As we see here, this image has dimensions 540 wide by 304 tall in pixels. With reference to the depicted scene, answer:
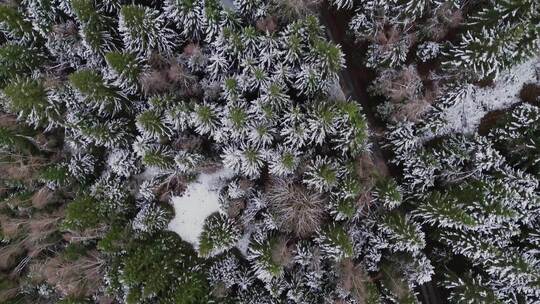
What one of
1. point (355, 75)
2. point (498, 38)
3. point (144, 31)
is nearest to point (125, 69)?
point (144, 31)

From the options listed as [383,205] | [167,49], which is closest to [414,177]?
[383,205]

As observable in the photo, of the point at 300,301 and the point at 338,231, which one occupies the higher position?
the point at 338,231

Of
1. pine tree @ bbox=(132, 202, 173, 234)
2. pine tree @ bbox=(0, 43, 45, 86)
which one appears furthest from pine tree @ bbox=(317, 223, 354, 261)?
pine tree @ bbox=(0, 43, 45, 86)

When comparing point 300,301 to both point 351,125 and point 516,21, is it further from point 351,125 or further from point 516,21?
point 516,21

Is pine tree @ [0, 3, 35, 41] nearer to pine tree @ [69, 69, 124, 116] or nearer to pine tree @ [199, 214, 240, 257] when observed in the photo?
pine tree @ [69, 69, 124, 116]

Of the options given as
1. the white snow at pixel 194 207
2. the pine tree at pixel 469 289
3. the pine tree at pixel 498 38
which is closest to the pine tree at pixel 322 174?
the white snow at pixel 194 207

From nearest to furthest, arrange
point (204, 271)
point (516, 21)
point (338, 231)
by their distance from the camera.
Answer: point (516, 21) → point (338, 231) → point (204, 271)
